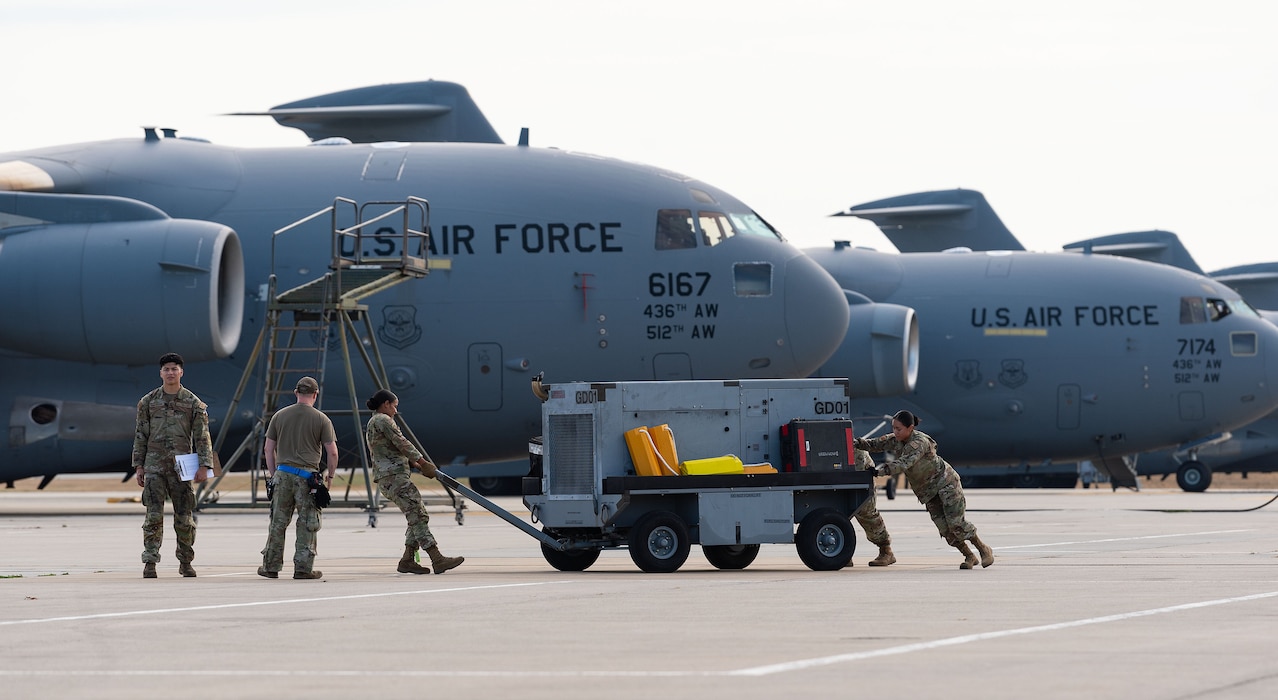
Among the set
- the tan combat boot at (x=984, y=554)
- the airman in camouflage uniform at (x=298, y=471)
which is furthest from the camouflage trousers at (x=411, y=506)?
the tan combat boot at (x=984, y=554)

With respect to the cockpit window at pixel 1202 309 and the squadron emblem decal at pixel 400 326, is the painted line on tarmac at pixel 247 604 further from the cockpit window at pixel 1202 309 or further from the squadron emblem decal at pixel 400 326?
the cockpit window at pixel 1202 309

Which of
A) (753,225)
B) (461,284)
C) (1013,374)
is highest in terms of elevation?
(753,225)

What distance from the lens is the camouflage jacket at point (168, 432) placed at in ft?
48.1

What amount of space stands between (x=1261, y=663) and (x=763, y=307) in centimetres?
1923

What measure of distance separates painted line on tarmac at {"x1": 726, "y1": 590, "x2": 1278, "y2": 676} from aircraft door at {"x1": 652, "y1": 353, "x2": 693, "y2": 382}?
15.8 metres

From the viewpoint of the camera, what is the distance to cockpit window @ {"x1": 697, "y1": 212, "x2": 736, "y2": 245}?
2725 centimetres

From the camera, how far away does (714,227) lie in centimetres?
2744

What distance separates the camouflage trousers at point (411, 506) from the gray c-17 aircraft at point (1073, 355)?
24305 mm

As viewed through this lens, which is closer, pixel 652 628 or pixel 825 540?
pixel 652 628

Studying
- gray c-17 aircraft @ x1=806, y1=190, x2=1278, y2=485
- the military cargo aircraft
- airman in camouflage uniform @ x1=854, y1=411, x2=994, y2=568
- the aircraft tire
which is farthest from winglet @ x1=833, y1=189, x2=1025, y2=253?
airman in camouflage uniform @ x1=854, y1=411, x2=994, y2=568

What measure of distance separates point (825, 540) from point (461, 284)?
1279cm

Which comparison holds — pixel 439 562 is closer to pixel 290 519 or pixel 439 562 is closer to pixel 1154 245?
pixel 290 519

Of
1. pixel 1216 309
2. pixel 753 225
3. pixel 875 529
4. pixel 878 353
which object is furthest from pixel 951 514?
pixel 1216 309

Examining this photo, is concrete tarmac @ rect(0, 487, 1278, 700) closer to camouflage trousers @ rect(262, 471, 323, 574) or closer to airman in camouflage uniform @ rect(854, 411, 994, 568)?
camouflage trousers @ rect(262, 471, 323, 574)
